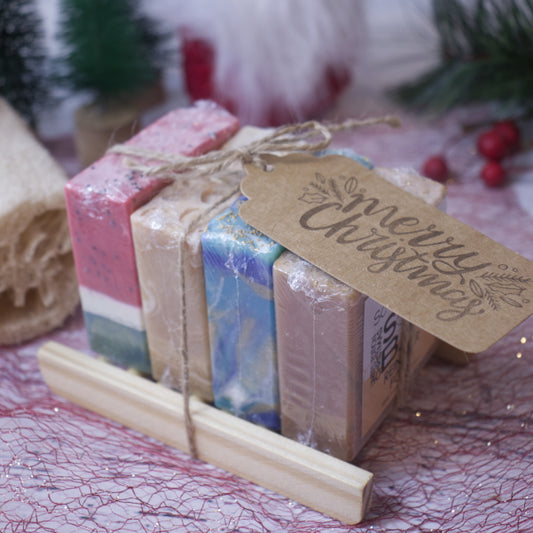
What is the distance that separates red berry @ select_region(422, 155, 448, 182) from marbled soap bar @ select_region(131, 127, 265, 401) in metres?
0.37

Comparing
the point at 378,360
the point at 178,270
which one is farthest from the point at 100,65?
the point at 378,360

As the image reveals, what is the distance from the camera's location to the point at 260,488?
59cm

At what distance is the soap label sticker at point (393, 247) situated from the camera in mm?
488

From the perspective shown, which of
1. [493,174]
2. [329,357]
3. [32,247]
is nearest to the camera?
[329,357]

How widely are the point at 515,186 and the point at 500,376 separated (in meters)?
0.34

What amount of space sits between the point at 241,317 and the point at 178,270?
6cm

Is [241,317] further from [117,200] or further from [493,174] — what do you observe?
[493,174]

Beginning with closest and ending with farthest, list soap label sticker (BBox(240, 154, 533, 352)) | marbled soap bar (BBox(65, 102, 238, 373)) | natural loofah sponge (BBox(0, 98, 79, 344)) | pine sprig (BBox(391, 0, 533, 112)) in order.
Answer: soap label sticker (BBox(240, 154, 533, 352))
marbled soap bar (BBox(65, 102, 238, 373))
natural loofah sponge (BBox(0, 98, 79, 344))
pine sprig (BBox(391, 0, 533, 112))

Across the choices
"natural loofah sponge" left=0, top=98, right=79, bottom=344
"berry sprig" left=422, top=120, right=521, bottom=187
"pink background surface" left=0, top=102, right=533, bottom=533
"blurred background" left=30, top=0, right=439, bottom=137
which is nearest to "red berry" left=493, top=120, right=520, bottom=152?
"berry sprig" left=422, top=120, right=521, bottom=187

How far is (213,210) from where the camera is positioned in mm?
581

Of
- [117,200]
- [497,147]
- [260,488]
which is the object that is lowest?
[260,488]

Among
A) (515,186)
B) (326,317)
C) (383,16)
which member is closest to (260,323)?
(326,317)

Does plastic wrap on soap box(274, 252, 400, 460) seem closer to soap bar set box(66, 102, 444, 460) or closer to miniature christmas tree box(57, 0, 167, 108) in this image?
soap bar set box(66, 102, 444, 460)

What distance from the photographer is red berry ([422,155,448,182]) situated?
91cm
